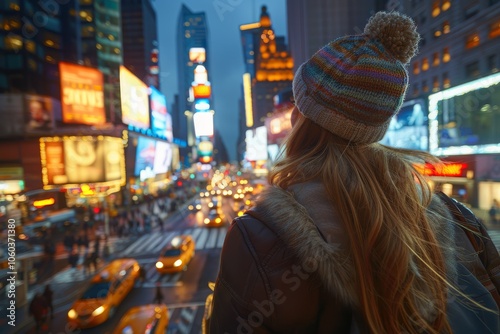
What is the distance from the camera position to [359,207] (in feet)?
3.38

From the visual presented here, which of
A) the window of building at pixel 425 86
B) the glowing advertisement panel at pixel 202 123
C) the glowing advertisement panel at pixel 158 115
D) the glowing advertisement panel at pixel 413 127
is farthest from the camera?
the glowing advertisement panel at pixel 202 123

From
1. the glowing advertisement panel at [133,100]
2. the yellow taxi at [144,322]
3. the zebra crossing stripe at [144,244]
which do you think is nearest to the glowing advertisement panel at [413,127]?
the yellow taxi at [144,322]

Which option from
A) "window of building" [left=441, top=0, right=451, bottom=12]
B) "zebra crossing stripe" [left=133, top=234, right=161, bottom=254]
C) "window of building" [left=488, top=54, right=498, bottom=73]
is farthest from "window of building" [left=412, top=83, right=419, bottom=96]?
"zebra crossing stripe" [left=133, top=234, right=161, bottom=254]

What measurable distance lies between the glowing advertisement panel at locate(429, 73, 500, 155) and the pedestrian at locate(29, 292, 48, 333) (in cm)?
2029

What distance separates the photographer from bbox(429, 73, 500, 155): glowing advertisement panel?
47.5 feet

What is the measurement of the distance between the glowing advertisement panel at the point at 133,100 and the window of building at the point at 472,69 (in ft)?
118

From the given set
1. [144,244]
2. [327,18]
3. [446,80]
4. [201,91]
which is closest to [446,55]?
[446,80]

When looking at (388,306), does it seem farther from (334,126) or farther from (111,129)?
(111,129)

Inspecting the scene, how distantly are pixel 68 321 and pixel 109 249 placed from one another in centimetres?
918

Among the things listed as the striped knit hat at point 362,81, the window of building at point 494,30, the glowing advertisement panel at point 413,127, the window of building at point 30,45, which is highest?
the window of building at point 30,45

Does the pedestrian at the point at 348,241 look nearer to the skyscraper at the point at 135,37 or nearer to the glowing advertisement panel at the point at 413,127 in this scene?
the glowing advertisement panel at the point at 413,127

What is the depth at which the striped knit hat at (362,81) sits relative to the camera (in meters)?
1.14

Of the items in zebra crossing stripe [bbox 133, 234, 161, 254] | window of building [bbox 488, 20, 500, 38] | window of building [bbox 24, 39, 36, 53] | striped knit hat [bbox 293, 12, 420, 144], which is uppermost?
window of building [bbox 24, 39, 36, 53]

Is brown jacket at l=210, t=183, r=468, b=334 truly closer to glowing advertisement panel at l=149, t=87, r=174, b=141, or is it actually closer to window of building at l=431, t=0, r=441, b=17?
window of building at l=431, t=0, r=441, b=17
